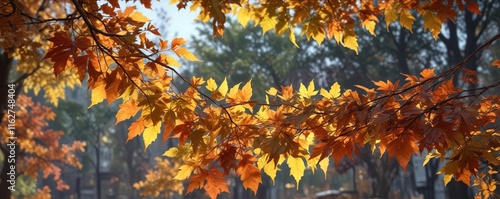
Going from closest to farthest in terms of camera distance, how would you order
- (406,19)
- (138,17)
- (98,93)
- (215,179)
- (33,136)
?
(98,93), (215,179), (138,17), (406,19), (33,136)

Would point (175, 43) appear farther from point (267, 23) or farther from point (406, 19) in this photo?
point (406, 19)

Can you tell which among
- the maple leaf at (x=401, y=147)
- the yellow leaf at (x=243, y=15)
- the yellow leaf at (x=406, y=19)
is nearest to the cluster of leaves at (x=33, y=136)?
the yellow leaf at (x=243, y=15)

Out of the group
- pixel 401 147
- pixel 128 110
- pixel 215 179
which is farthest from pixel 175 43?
pixel 401 147

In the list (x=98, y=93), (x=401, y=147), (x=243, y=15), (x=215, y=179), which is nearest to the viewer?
(x=401, y=147)

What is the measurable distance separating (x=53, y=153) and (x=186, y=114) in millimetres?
13033

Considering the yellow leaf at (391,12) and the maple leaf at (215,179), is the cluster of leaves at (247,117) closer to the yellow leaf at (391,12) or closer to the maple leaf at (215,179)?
the maple leaf at (215,179)

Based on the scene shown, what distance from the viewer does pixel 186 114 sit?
2635mm

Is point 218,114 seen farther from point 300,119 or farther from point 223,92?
point 300,119

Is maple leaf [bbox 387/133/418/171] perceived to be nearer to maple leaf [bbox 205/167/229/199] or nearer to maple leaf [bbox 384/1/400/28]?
maple leaf [bbox 205/167/229/199]

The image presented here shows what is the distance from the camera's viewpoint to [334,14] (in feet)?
13.6

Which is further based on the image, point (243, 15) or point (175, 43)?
point (243, 15)

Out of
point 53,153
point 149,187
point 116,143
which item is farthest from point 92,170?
point 53,153

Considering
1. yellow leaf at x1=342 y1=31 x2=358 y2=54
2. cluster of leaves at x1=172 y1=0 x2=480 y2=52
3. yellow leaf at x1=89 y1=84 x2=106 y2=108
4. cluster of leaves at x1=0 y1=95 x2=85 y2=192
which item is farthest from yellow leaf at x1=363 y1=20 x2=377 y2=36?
cluster of leaves at x1=0 y1=95 x2=85 y2=192

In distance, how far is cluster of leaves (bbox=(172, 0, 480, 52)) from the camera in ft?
13.2
